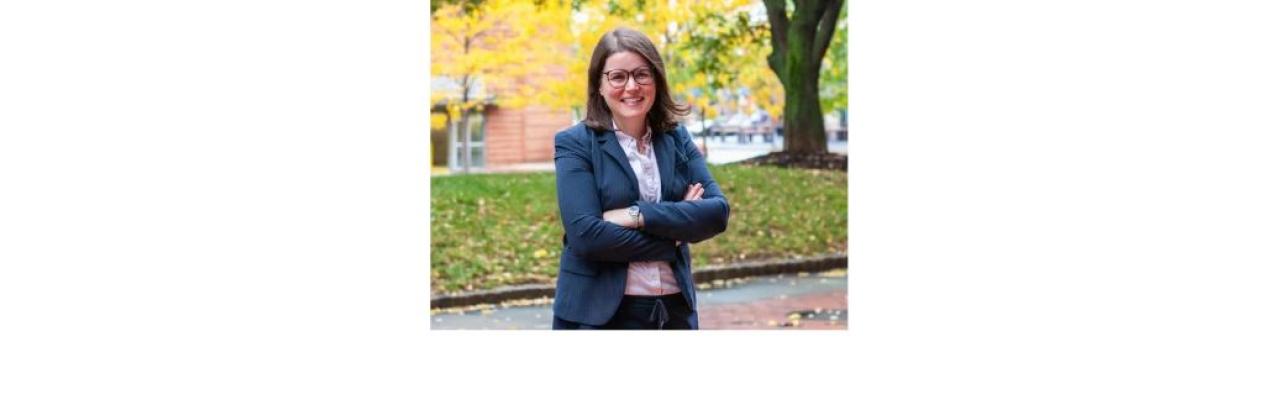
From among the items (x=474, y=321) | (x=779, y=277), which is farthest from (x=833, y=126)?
(x=474, y=321)

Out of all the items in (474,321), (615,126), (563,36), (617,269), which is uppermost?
(563,36)

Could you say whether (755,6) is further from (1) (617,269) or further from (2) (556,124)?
(1) (617,269)

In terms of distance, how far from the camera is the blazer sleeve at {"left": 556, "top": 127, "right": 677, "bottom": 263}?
9.87ft

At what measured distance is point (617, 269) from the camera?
3025mm

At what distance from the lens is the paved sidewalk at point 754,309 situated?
493 centimetres

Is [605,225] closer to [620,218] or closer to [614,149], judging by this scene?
[620,218]

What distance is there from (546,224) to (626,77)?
2546 millimetres

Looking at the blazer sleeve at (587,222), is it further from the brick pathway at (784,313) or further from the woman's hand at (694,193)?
the brick pathway at (784,313)

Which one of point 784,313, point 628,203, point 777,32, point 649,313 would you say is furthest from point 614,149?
point 777,32

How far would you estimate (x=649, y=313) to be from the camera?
3.04 metres

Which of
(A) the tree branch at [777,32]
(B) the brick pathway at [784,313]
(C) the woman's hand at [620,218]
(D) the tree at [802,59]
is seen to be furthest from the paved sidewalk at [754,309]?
(C) the woman's hand at [620,218]
